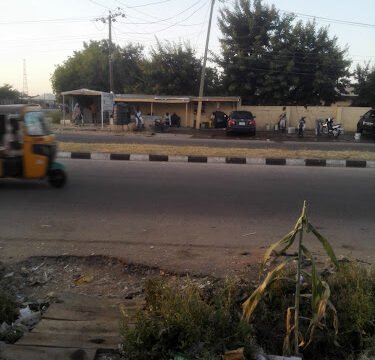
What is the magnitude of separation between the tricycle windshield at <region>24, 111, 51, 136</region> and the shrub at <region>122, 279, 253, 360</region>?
244 inches

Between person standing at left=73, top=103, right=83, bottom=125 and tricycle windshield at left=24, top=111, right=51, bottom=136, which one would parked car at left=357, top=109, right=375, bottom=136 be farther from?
tricycle windshield at left=24, top=111, right=51, bottom=136

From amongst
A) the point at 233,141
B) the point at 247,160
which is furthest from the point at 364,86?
the point at 247,160

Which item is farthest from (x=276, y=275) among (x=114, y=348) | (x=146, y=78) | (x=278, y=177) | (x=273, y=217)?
(x=146, y=78)

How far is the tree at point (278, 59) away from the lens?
3403cm

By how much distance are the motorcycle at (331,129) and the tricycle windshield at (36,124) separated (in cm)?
2057

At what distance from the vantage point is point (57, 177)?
8.72 meters

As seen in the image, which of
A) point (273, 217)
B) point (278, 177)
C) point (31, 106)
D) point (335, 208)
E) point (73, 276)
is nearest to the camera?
point (73, 276)

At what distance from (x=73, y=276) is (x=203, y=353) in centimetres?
206

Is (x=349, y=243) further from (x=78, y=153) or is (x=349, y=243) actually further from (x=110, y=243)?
(x=78, y=153)

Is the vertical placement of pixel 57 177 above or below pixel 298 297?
below

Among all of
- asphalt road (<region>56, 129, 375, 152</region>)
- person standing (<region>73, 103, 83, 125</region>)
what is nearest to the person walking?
asphalt road (<region>56, 129, 375, 152</region>)

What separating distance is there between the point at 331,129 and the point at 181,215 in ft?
71.2

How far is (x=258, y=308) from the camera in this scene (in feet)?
10.5

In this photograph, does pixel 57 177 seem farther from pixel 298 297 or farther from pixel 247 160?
pixel 298 297
